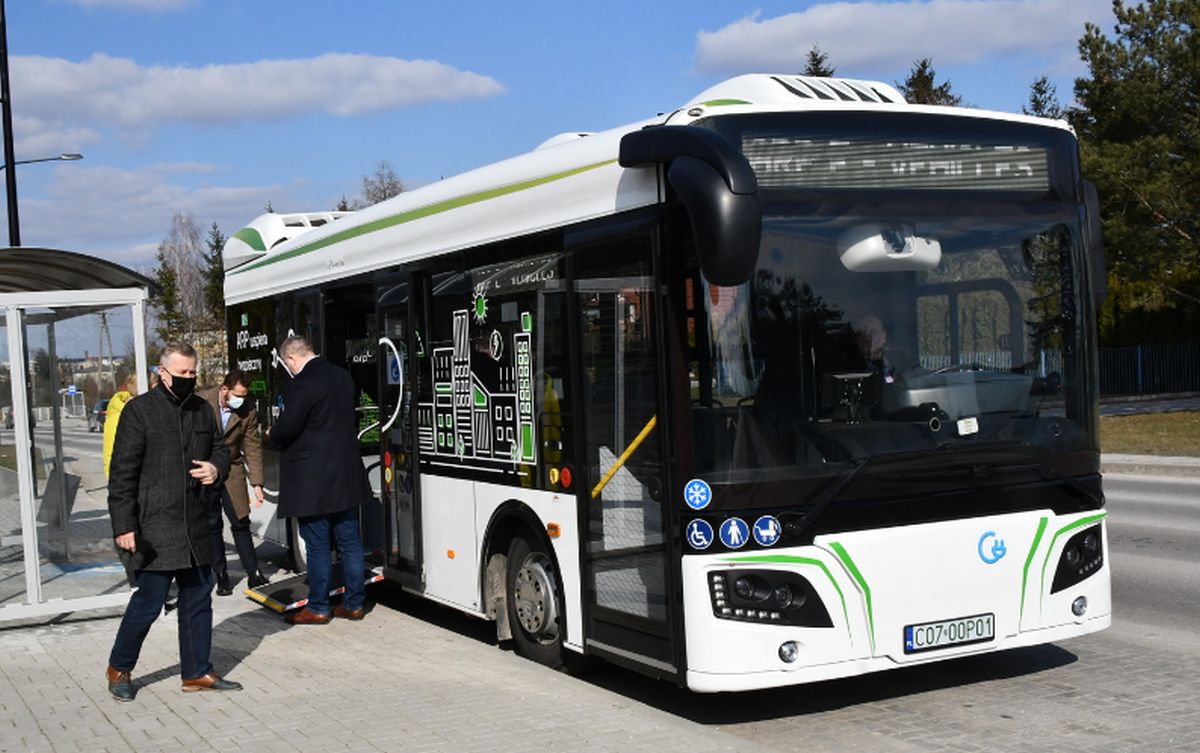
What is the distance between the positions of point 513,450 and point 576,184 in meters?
1.69

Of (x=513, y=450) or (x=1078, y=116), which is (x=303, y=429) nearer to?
(x=513, y=450)

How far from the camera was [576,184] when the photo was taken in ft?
25.7

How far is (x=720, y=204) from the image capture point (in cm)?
633

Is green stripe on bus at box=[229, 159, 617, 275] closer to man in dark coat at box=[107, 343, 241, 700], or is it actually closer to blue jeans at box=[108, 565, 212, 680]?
man in dark coat at box=[107, 343, 241, 700]

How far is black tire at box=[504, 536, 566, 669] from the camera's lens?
27.0 ft

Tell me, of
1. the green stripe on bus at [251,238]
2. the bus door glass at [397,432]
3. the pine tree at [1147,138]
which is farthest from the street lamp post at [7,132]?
the pine tree at [1147,138]

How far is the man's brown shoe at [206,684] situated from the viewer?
26.2 feet

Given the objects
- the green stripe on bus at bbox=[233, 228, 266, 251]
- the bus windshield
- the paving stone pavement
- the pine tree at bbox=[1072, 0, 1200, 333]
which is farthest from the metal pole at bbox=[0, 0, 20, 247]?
the pine tree at bbox=[1072, 0, 1200, 333]

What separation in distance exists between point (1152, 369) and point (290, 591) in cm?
4100

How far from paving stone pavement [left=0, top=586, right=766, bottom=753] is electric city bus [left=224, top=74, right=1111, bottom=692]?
0.39 meters

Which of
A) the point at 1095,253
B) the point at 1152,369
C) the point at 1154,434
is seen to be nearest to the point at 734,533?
the point at 1095,253

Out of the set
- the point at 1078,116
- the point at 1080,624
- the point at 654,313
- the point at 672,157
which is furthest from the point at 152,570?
the point at 1078,116

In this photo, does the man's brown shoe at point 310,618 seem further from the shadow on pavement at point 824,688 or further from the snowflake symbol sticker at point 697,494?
the snowflake symbol sticker at point 697,494

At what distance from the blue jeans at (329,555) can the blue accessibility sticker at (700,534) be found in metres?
3.96
